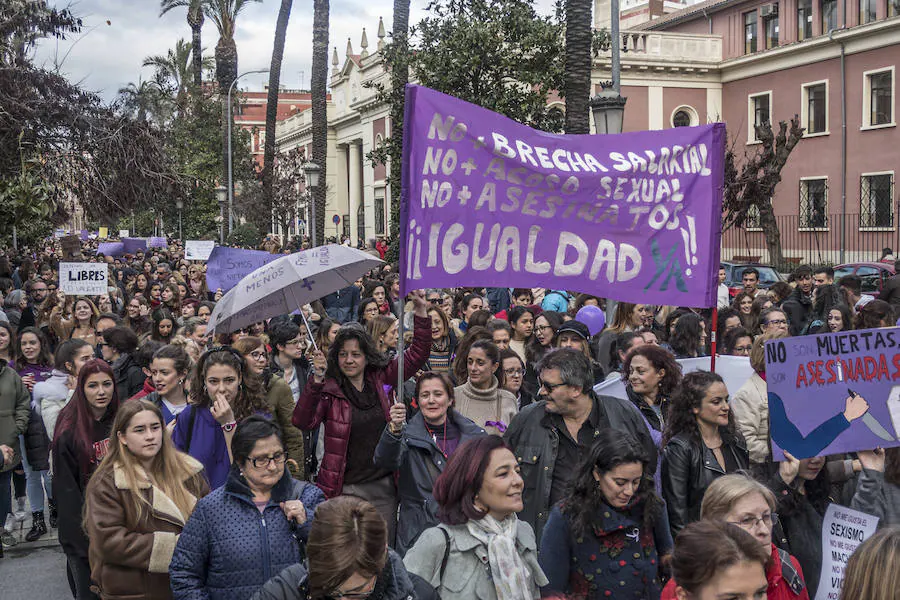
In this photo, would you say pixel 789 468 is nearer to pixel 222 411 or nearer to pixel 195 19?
pixel 222 411

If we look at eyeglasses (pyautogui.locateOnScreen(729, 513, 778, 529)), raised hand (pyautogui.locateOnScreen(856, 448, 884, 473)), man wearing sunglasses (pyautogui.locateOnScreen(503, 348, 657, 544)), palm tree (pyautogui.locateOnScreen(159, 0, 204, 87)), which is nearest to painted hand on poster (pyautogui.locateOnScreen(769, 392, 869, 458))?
raised hand (pyautogui.locateOnScreen(856, 448, 884, 473))

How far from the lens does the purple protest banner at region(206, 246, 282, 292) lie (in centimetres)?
1188

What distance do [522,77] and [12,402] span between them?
14664 millimetres

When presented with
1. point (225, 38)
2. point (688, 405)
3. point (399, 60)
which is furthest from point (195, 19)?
point (688, 405)

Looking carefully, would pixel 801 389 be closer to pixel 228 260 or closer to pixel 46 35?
pixel 228 260

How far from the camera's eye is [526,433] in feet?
15.6

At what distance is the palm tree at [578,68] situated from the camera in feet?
47.2

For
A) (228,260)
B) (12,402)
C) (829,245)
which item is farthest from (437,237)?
(829,245)

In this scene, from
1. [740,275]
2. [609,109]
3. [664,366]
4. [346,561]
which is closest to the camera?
[346,561]

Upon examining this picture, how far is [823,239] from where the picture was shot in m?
33.2

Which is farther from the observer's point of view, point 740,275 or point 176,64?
point 176,64

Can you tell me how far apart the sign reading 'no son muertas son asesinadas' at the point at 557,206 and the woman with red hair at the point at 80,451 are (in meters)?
2.12

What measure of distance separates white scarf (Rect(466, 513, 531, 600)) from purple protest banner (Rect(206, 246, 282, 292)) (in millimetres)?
8607

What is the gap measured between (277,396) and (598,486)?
119 inches
